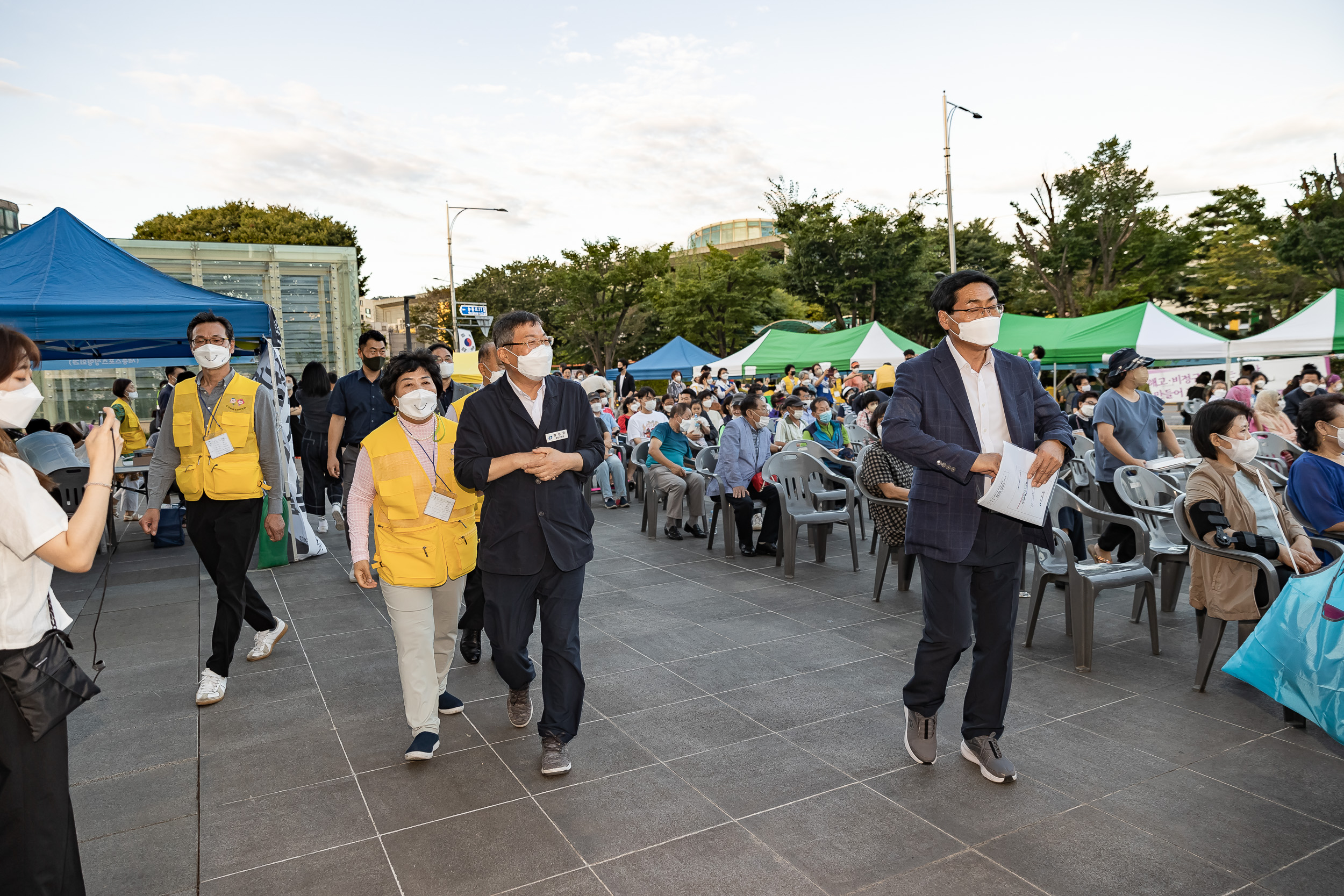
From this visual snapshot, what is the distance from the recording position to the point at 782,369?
22234mm

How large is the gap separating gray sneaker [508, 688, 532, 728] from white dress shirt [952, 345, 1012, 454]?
2.26m

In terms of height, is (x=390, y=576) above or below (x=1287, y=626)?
above

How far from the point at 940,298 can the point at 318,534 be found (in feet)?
25.9

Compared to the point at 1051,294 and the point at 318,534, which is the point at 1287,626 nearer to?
the point at 318,534

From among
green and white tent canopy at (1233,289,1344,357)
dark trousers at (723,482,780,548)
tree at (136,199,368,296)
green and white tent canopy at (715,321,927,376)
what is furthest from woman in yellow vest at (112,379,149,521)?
tree at (136,199,368,296)

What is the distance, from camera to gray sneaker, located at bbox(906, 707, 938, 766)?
339cm

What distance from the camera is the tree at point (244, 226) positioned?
117 ft

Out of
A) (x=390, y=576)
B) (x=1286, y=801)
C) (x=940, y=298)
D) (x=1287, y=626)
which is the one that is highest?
(x=940, y=298)

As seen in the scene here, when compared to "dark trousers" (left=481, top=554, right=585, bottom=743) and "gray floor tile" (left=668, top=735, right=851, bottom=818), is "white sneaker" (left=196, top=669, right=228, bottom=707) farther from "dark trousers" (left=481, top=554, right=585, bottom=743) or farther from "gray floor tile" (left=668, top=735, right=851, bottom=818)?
"gray floor tile" (left=668, top=735, right=851, bottom=818)

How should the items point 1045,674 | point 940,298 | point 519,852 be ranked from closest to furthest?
1. point 519,852
2. point 940,298
3. point 1045,674

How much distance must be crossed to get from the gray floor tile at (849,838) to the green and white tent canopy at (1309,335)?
48.8ft

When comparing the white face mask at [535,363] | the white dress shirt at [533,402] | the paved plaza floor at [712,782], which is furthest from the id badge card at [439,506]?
the paved plaza floor at [712,782]

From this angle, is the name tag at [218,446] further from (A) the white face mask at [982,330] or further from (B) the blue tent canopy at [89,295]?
(A) the white face mask at [982,330]

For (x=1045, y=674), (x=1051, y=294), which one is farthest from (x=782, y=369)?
(x=1051, y=294)
